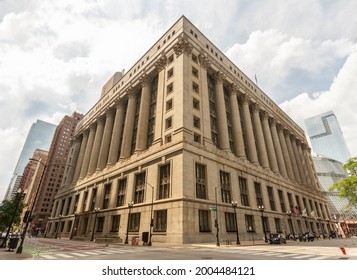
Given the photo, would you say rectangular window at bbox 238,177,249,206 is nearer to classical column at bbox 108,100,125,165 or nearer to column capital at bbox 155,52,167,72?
column capital at bbox 155,52,167,72

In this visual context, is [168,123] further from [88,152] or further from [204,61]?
[88,152]

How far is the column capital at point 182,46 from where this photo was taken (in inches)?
1646

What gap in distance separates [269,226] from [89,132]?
202 ft

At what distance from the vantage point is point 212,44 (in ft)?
172

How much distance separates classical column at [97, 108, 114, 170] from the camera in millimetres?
54231

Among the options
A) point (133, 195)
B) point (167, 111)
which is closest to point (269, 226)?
point (133, 195)

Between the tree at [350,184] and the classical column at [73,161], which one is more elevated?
the classical column at [73,161]

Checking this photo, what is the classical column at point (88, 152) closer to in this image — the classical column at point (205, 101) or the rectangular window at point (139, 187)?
the rectangular window at point (139, 187)

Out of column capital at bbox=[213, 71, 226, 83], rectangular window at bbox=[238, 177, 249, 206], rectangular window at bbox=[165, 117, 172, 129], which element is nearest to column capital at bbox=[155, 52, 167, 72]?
column capital at bbox=[213, 71, 226, 83]

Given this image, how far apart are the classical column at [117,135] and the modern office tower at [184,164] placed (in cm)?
26

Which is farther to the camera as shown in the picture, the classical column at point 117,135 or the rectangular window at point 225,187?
the classical column at point 117,135

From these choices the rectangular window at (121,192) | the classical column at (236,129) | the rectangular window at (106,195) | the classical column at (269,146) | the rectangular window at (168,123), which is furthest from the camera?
the classical column at (269,146)

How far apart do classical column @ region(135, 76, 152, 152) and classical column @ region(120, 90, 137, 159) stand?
16.8 ft

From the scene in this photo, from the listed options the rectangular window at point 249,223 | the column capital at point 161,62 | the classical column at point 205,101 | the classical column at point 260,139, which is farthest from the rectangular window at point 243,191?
the column capital at point 161,62
